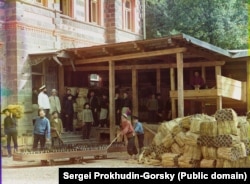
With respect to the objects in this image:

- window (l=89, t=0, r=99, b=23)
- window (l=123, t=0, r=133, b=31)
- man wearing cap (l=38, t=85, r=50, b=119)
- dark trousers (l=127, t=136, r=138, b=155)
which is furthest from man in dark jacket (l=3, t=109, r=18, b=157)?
window (l=123, t=0, r=133, b=31)

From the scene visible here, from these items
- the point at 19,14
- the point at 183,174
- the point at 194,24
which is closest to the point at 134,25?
the point at 194,24

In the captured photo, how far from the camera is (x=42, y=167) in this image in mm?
10172

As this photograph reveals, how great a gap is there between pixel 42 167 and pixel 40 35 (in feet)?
17.1

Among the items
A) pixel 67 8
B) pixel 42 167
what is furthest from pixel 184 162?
pixel 67 8

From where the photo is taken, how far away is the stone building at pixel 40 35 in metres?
13.2

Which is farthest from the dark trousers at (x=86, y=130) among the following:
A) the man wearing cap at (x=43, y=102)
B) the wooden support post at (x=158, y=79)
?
the wooden support post at (x=158, y=79)

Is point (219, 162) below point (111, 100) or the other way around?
below

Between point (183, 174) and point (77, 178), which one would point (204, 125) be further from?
point (77, 178)

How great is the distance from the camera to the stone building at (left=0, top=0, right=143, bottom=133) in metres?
13.2

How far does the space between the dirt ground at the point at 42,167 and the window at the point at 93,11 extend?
6512mm

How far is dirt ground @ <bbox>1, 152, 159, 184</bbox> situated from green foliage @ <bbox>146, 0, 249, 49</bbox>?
913 centimetres

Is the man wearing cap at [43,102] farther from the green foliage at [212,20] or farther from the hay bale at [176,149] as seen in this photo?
the green foliage at [212,20]

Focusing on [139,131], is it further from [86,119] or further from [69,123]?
[69,123]

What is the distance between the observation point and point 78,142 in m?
13.8
